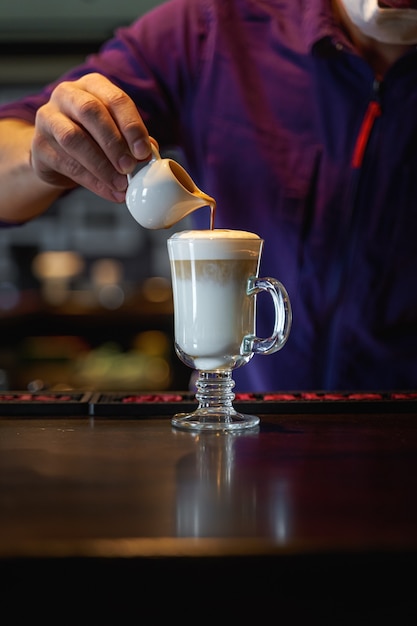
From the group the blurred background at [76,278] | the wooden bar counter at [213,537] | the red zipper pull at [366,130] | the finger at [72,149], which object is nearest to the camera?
the wooden bar counter at [213,537]

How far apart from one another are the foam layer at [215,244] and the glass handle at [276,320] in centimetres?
5

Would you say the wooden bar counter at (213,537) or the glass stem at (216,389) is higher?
the wooden bar counter at (213,537)

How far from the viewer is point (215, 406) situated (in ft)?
3.90

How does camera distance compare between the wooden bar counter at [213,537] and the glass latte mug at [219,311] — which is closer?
→ the wooden bar counter at [213,537]

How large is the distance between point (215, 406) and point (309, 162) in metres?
0.73

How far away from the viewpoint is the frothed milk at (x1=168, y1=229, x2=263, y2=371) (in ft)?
3.76

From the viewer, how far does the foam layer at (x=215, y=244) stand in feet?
3.72

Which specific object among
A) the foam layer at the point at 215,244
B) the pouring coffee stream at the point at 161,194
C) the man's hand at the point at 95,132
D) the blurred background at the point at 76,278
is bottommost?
the blurred background at the point at 76,278

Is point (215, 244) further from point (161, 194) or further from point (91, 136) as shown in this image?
point (91, 136)

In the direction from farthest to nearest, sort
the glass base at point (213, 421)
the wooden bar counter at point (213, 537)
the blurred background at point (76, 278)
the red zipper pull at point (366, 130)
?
the blurred background at point (76, 278) < the red zipper pull at point (366, 130) < the glass base at point (213, 421) < the wooden bar counter at point (213, 537)

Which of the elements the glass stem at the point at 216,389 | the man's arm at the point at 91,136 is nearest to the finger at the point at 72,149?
the man's arm at the point at 91,136

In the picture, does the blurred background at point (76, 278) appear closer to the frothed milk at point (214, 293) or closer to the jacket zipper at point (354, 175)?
the jacket zipper at point (354, 175)

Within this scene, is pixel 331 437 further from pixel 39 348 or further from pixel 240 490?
pixel 39 348

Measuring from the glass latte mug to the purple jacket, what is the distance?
55cm
